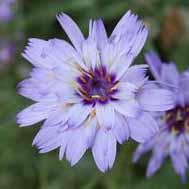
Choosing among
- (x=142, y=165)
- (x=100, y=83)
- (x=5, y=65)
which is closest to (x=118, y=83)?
(x=100, y=83)

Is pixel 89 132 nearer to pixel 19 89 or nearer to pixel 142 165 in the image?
pixel 19 89

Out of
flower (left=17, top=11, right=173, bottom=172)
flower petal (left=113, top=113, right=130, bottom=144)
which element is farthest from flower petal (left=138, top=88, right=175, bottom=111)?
flower petal (left=113, top=113, right=130, bottom=144)

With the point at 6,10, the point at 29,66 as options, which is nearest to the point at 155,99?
the point at 29,66

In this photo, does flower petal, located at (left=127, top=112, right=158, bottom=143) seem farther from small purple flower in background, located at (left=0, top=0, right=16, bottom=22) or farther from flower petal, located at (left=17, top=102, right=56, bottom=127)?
small purple flower in background, located at (left=0, top=0, right=16, bottom=22)

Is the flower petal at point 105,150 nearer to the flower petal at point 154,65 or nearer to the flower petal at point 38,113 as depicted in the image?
the flower petal at point 38,113

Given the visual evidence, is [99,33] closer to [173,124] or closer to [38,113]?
[38,113]

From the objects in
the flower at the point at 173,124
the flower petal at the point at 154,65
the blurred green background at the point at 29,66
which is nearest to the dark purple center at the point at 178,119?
the flower at the point at 173,124
